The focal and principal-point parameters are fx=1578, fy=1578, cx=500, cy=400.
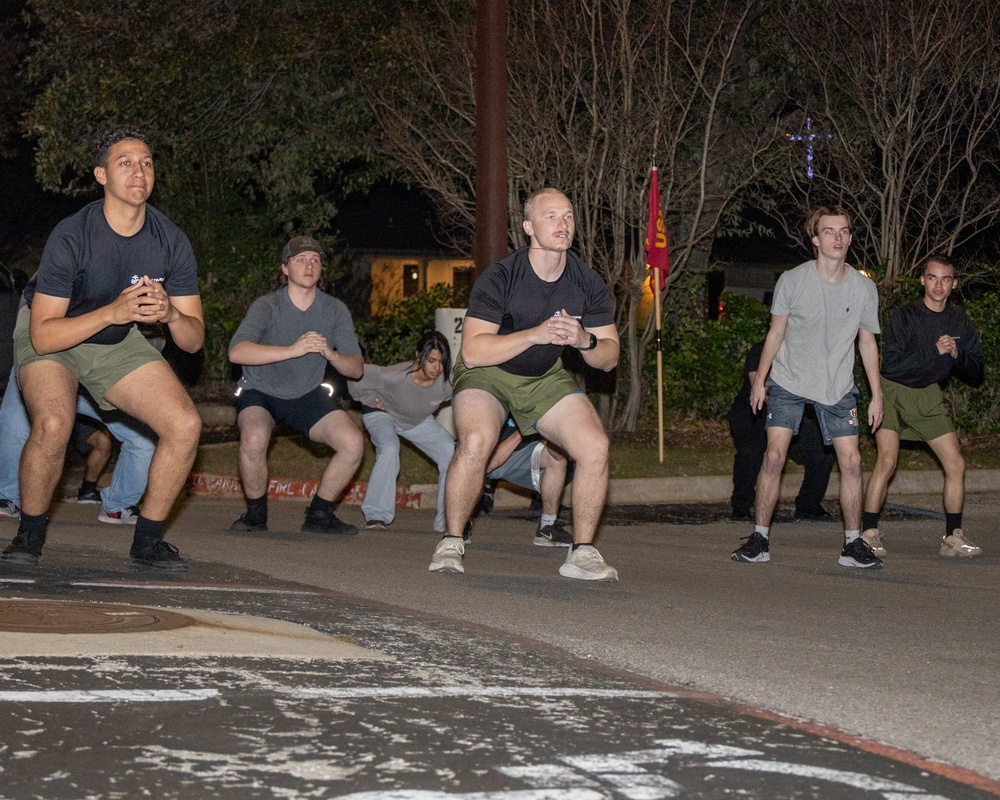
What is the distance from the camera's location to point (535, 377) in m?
7.98

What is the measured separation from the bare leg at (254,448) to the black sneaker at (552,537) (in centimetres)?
176

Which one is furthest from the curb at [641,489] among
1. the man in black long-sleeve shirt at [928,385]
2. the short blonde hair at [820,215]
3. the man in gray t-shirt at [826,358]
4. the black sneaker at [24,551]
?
the black sneaker at [24,551]

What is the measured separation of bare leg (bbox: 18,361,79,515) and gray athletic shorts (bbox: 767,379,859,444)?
4.01 metres

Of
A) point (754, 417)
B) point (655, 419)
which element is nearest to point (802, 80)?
point (655, 419)

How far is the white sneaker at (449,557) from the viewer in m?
7.88

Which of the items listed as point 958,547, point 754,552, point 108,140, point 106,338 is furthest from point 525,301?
point 958,547

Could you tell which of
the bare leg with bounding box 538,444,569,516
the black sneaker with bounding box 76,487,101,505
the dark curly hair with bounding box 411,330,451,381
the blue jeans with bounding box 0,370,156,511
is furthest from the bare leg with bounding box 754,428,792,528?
the black sneaker with bounding box 76,487,101,505

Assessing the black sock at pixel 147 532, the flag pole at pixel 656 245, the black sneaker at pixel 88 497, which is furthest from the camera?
the flag pole at pixel 656 245

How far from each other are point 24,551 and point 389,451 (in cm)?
352

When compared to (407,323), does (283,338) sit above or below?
below

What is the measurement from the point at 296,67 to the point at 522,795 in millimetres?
16642

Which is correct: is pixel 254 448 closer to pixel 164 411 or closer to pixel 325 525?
pixel 325 525

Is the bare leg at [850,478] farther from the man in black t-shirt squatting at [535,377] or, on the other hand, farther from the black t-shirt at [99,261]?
the black t-shirt at [99,261]

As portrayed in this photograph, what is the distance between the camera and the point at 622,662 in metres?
5.70
